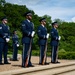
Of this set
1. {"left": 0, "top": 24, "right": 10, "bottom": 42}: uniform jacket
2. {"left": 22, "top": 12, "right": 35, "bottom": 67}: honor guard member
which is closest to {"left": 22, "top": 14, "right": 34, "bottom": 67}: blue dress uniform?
{"left": 22, "top": 12, "right": 35, "bottom": 67}: honor guard member

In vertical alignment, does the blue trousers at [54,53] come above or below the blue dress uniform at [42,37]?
below

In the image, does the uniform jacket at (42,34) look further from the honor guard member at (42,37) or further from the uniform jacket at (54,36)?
the uniform jacket at (54,36)

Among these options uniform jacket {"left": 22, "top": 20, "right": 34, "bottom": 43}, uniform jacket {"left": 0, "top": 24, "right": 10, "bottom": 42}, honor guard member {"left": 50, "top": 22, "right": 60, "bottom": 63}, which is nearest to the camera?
uniform jacket {"left": 22, "top": 20, "right": 34, "bottom": 43}

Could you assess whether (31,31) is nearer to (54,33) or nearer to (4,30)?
(4,30)

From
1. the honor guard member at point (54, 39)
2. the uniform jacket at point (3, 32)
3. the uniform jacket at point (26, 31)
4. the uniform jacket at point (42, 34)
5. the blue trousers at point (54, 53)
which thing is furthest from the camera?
the blue trousers at point (54, 53)

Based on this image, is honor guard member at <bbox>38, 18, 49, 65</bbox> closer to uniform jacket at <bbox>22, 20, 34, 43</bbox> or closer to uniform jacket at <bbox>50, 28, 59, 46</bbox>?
uniform jacket at <bbox>50, 28, 59, 46</bbox>

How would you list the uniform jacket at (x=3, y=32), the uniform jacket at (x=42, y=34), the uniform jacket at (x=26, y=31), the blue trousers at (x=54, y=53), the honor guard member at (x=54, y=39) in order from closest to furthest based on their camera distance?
the uniform jacket at (x=26, y=31), the uniform jacket at (x=3, y=32), the uniform jacket at (x=42, y=34), the honor guard member at (x=54, y=39), the blue trousers at (x=54, y=53)

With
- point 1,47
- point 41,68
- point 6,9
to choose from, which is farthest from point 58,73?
point 6,9

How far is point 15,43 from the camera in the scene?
18.2 metres

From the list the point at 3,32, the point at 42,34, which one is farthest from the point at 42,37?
the point at 3,32

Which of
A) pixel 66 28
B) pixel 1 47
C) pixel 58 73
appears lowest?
pixel 58 73

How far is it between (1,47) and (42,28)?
1.74 meters

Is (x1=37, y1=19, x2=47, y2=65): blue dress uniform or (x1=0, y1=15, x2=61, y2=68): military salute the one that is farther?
(x1=37, y1=19, x2=47, y2=65): blue dress uniform

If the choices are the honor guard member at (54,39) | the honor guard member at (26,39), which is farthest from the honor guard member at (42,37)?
the honor guard member at (26,39)
